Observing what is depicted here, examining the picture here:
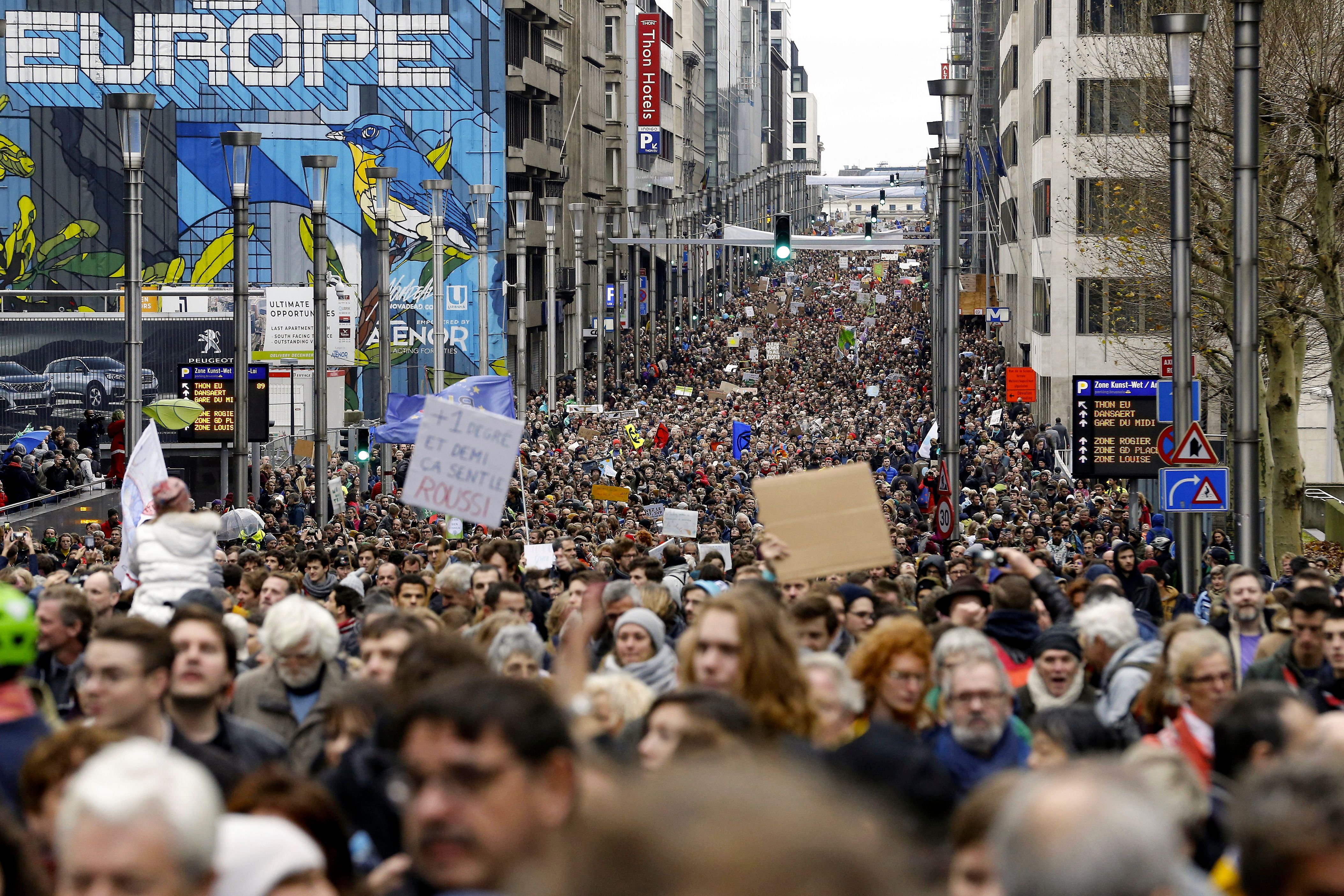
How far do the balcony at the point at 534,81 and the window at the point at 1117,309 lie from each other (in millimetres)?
27336

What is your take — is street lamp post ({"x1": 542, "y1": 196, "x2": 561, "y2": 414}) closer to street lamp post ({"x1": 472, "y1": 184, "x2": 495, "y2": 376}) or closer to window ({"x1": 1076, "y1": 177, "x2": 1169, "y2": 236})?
street lamp post ({"x1": 472, "y1": 184, "x2": 495, "y2": 376})

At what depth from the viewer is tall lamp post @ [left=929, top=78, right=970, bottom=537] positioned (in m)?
28.3

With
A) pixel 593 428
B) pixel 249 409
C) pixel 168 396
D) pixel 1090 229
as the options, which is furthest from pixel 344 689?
pixel 1090 229

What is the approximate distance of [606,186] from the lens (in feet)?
347

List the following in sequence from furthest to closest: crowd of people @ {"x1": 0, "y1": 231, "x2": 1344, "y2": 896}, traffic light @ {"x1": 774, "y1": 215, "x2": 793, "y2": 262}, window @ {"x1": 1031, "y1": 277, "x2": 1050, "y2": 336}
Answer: window @ {"x1": 1031, "y1": 277, "x2": 1050, "y2": 336} < traffic light @ {"x1": 774, "y1": 215, "x2": 793, "y2": 262} < crowd of people @ {"x1": 0, "y1": 231, "x2": 1344, "y2": 896}

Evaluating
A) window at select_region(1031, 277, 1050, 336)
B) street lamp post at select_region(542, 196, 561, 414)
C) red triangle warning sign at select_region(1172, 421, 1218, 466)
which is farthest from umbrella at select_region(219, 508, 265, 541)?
window at select_region(1031, 277, 1050, 336)

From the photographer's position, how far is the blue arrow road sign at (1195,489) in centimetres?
1895

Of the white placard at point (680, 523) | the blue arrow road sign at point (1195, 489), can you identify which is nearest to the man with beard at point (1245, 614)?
the blue arrow road sign at point (1195, 489)

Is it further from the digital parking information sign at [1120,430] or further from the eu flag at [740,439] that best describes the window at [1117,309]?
the digital parking information sign at [1120,430]

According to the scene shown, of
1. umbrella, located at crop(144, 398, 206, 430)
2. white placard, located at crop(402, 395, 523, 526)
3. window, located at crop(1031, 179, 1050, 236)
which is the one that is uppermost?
window, located at crop(1031, 179, 1050, 236)

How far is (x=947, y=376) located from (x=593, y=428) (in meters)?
17.7

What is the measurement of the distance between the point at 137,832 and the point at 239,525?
65.7 feet

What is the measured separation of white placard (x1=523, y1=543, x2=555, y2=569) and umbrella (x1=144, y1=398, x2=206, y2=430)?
15908mm

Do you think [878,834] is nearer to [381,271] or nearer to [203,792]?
[203,792]
